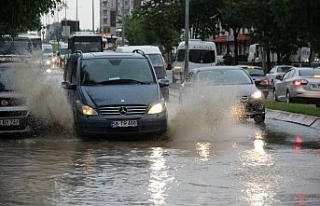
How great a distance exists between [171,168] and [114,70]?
576 cm

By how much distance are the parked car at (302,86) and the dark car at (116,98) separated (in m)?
11.9

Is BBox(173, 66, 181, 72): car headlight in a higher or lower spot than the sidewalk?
lower

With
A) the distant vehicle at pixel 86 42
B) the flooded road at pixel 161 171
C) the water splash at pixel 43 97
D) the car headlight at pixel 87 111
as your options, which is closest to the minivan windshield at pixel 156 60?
the water splash at pixel 43 97

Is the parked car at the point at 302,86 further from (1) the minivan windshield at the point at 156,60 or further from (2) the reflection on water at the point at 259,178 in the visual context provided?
(2) the reflection on water at the point at 259,178

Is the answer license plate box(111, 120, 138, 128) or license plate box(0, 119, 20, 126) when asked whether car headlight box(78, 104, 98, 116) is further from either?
license plate box(0, 119, 20, 126)

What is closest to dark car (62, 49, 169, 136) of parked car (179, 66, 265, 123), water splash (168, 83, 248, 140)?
water splash (168, 83, 248, 140)

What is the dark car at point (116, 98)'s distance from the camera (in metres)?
16.0

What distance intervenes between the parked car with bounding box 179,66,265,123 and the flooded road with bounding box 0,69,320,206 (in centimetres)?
257

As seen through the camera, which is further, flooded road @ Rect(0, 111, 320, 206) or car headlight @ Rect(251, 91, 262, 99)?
car headlight @ Rect(251, 91, 262, 99)

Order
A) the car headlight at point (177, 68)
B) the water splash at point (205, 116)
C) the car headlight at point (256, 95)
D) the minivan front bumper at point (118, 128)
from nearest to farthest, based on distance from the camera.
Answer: the minivan front bumper at point (118, 128), the water splash at point (205, 116), the car headlight at point (256, 95), the car headlight at point (177, 68)

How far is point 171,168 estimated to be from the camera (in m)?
12.0

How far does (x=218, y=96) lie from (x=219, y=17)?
4934 centimetres

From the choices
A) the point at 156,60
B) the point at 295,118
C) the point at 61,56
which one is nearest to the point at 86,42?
the point at 156,60

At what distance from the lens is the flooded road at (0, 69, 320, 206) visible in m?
9.68
